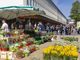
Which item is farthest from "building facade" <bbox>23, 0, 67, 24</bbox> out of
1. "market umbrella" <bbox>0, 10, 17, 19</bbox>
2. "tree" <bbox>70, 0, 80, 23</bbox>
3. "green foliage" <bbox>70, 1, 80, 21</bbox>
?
"green foliage" <bbox>70, 1, 80, 21</bbox>

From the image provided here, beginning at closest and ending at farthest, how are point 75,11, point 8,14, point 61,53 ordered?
point 61,53, point 8,14, point 75,11

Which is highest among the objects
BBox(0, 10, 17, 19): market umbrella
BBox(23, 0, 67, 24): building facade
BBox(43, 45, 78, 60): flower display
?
BBox(23, 0, 67, 24): building facade

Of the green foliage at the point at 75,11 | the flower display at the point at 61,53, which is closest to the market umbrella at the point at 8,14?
the flower display at the point at 61,53

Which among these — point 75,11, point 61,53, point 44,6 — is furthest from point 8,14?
point 75,11

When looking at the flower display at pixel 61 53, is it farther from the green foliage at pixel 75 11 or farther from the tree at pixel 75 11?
the green foliage at pixel 75 11

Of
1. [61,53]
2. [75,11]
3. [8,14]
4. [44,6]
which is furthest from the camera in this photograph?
[75,11]

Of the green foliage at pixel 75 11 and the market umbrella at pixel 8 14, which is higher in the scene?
the green foliage at pixel 75 11

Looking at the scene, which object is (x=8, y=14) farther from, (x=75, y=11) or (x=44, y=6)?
(x=75, y=11)

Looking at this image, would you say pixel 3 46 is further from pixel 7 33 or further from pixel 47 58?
pixel 47 58

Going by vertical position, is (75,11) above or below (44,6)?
above

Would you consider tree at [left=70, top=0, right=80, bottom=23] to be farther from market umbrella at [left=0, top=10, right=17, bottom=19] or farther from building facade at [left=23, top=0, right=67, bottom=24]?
market umbrella at [left=0, top=10, right=17, bottom=19]

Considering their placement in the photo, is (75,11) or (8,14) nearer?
(8,14)

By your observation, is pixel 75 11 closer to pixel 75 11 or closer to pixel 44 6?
pixel 75 11

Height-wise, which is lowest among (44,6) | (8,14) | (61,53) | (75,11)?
(61,53)
